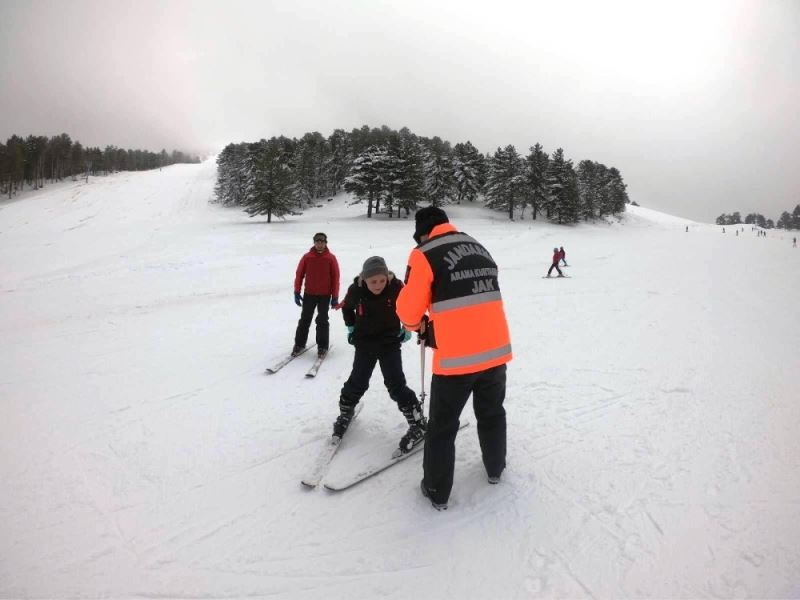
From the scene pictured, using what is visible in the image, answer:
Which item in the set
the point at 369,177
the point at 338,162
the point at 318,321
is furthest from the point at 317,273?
the point at 338,162

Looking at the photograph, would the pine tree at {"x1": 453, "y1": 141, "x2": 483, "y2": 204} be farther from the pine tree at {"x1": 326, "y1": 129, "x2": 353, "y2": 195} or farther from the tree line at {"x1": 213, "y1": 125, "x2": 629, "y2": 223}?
the pine tree at {"x1": 326, "y1": 129, "x2": 353, "y2": 195}

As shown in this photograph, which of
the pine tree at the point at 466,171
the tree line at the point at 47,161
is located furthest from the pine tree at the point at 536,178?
the tree line at the point at 47,161

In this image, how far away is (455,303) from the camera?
2.99 m

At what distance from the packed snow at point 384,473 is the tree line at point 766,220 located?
149 meters

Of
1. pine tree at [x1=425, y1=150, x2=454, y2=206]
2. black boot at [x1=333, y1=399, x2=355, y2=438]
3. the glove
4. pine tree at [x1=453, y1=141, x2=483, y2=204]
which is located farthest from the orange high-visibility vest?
pine tree at [x1=453, y1=141, x2=483, y2=204]

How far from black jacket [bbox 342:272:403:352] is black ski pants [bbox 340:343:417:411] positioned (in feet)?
0.21

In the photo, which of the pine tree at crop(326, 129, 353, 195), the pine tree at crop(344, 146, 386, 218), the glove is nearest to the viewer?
the glove

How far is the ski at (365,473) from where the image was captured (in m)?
3.40

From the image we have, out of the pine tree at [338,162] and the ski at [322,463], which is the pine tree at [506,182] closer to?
the pine tree at [338,162]

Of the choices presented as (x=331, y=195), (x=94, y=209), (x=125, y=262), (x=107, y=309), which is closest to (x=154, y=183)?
(x=94, y=209)

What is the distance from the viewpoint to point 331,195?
2426 inches

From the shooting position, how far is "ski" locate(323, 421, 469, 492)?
340cm

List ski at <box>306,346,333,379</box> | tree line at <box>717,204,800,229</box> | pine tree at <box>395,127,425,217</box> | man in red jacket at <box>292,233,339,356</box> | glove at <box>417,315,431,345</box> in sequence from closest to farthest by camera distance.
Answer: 1. glove at <box>417,315,431,345</box>
2. ski at <box>306,346,333,379</box>
3. man in red jacket at <box>292,233,339,356</box>
4. pine tree at <box>395,127,425,217</box>
5. tree line at <box>717,204,800,229</box>

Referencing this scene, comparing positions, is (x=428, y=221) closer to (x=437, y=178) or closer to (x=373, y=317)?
(x=373, y=317)
